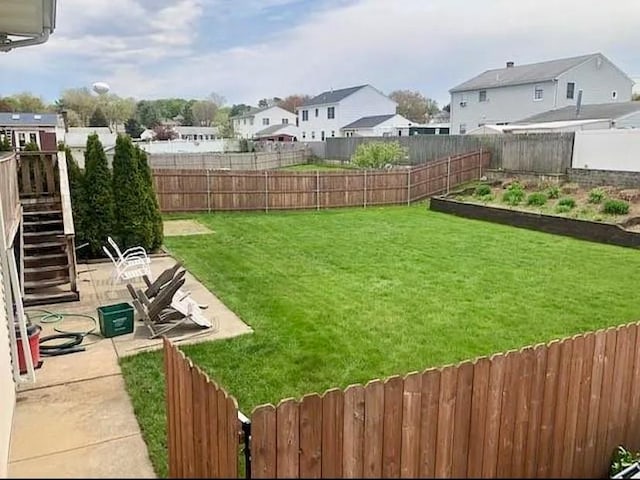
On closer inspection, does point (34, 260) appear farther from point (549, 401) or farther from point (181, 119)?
point (181, 119)

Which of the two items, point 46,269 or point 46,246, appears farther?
point 46,246

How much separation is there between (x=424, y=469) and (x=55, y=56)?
755 inches

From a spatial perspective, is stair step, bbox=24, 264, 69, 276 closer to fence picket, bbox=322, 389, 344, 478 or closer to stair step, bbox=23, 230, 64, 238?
stair step, bbox=23, 230, 64, 238

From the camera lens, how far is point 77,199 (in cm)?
960

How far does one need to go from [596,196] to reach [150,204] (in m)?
11.4

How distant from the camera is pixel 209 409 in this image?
7.47 feet

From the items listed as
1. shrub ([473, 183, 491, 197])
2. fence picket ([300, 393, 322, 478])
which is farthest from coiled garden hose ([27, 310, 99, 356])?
shrub ([473, 183, 491, 197])

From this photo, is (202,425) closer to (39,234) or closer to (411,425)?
(411,425)

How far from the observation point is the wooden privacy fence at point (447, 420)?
7.61ft

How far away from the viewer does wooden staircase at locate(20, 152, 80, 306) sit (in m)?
7.22

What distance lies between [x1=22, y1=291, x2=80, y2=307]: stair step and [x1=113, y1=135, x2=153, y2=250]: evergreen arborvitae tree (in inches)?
109

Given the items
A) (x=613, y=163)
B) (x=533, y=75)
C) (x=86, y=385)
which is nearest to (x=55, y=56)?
(x=86, y=385)

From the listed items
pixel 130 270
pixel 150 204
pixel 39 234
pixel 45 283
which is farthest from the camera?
pixel 150 204

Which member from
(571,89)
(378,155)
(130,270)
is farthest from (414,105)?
(130,270)
